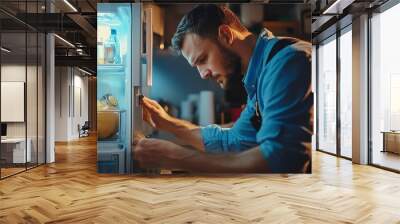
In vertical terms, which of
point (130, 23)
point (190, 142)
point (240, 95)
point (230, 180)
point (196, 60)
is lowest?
point (230, 180)

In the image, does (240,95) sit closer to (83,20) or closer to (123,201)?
(123,201)

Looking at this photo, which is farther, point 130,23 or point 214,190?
point 130,23

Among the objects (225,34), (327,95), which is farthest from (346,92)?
(225,34)

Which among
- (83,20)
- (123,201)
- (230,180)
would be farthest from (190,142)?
(83,20)

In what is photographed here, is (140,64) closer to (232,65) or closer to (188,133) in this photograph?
(188,133)

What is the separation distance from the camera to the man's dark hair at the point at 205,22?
250 inches

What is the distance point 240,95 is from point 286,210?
101 inches

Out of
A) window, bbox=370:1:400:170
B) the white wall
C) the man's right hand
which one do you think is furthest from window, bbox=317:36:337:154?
the white wall

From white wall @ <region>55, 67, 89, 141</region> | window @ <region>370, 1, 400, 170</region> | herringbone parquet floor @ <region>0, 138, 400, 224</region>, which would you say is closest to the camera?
herringbone parquet floor @ <region>0, 138, 400, 224</region>

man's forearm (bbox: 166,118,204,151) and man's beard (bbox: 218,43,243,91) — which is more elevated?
man's beard (bbox: 218,43,243,91)

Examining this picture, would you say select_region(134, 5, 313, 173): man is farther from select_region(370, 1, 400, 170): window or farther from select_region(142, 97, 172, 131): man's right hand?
select_region(370, 1, 400, 170): window

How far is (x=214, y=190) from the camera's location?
529cm

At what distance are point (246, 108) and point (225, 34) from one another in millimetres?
1271

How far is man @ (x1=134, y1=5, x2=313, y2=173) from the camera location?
616 cm
